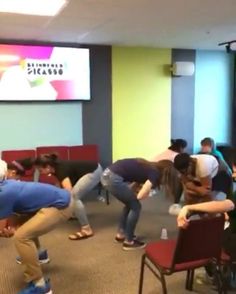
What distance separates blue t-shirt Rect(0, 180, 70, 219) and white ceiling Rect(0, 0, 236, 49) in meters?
1.78

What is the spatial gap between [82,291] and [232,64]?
5.28 m

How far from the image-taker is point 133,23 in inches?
172

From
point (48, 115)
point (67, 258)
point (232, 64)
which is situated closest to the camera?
point (67, 258)

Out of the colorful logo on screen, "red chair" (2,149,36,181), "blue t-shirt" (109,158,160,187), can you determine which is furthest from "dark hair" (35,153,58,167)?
the colorful logo on screen

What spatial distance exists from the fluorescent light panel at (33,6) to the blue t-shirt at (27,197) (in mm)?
1766

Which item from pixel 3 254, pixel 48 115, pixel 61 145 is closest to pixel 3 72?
pixel 48 115

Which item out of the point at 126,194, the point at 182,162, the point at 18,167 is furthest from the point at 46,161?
the point at 182,162

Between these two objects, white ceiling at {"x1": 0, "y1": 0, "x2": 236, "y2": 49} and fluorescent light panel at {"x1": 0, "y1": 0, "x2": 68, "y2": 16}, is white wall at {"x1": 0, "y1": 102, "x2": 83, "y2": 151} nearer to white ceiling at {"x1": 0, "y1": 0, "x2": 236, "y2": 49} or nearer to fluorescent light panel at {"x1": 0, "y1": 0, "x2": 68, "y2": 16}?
white ceiling at {"x1": 0, "y1": 0, "x2": 236, "y2": 49}

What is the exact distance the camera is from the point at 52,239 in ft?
13.1

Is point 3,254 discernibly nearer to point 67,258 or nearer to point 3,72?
point 67,258

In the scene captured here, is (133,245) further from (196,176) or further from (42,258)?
(196,176)

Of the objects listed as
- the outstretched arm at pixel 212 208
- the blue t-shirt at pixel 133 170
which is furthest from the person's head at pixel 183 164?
the outstretched arm at pixel 212 208

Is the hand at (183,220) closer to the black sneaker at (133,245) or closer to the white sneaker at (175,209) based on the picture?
the black sneaker at (133,245)

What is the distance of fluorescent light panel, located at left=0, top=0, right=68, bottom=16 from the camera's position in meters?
3.43
